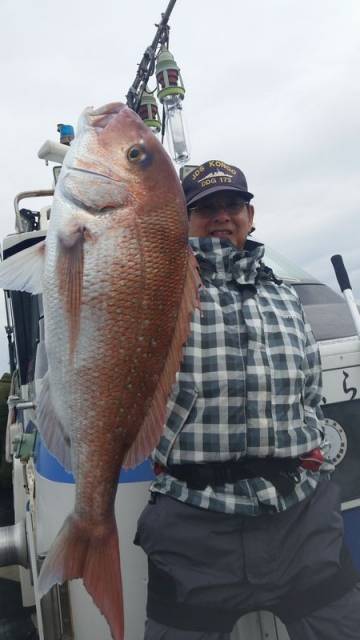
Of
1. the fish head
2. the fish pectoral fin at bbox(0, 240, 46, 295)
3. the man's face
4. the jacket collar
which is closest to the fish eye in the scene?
the fish head

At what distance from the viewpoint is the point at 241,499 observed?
192 cm

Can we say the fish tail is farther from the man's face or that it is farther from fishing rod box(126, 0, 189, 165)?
fishing rod box(126, 0, 189, 165)

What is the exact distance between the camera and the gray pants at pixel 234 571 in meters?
1.86

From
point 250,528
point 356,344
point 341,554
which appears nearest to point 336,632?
point 341,554

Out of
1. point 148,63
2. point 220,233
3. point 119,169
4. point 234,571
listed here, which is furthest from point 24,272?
point 148,63

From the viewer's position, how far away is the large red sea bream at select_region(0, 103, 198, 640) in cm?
150

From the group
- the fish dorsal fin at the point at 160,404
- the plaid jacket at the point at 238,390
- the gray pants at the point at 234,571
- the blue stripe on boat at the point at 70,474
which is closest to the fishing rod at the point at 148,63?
the plaid jacket at the point at 238,390

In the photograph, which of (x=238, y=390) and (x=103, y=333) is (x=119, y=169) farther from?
(x=238, y=390)

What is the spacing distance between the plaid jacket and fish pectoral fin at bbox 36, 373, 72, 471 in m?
0.50

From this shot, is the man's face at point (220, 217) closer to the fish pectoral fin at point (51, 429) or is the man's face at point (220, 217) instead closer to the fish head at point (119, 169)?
the fish head at point (119, 169)

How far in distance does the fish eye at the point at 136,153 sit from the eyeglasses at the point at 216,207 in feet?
2.66

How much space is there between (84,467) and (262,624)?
4.29ft

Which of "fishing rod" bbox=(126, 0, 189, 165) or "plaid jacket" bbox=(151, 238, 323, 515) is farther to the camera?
"fishing rod" bbox=(126, 0, 189, 165)

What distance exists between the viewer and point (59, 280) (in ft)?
4.96
